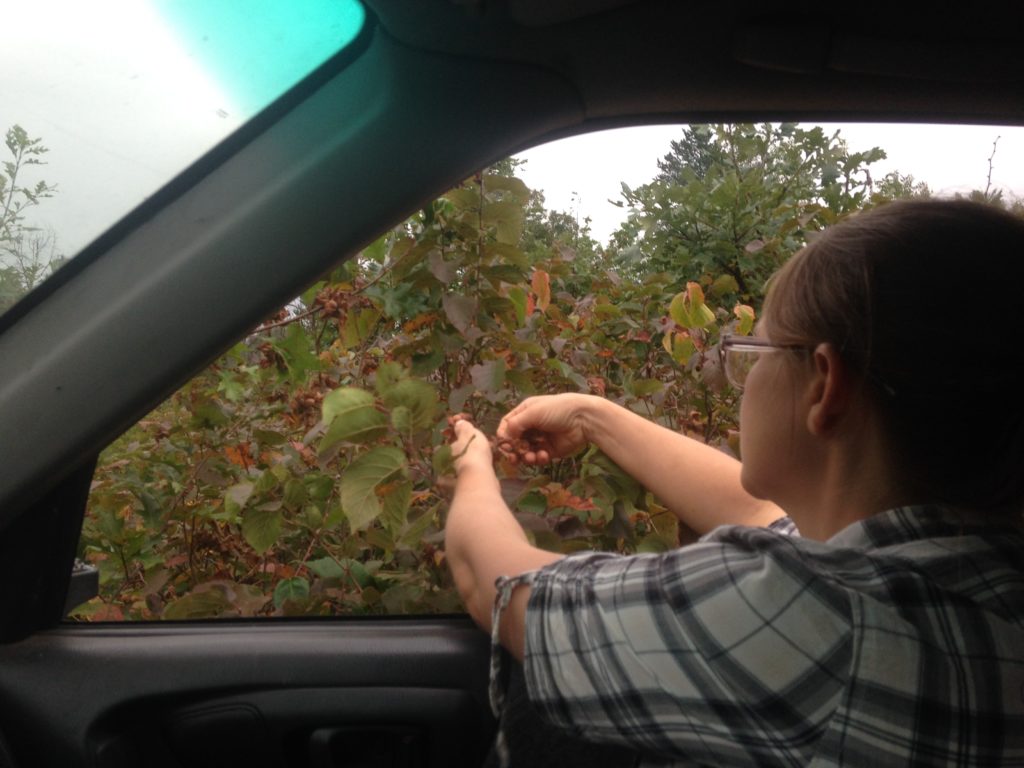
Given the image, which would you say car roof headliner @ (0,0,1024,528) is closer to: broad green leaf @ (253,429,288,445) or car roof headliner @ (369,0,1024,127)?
car roof headliner @ (369,0,1024,127)

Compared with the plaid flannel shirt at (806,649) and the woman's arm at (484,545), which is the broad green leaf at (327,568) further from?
the plaid flannel shirt at (806,649)

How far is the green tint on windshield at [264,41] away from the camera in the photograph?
1346mm

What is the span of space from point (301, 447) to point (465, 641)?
0.53 m

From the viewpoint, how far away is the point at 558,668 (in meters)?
1.14

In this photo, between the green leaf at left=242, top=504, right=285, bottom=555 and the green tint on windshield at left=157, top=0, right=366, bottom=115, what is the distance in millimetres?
873

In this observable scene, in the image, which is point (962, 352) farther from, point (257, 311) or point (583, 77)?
point (257, 311)

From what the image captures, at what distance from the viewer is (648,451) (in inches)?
71.4

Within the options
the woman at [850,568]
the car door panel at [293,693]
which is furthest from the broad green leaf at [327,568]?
the woman at [850,568]

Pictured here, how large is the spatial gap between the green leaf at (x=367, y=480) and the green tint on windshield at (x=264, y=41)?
0.65 m

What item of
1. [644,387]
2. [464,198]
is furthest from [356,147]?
[644,387]

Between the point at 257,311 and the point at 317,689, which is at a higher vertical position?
the point at 257,311

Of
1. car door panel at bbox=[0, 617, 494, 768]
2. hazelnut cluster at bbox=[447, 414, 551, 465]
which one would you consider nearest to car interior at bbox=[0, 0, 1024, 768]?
car door panel at bbox=[0, 617, 494, 768]

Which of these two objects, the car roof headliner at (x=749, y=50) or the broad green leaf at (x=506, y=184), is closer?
the car roof headliner at (x=749, y=50)

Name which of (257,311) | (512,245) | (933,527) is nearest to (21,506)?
(257,311)
